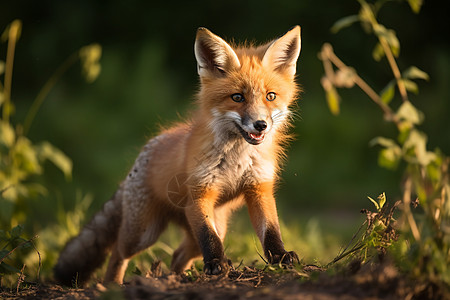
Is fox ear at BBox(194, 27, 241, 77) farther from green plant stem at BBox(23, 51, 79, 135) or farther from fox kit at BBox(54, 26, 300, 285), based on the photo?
green plant stem at BBox(23, 51, 79, 135)

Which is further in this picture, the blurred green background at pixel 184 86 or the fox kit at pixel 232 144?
the blurred green background at pixel 184 86

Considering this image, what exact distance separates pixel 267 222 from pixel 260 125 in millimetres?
601

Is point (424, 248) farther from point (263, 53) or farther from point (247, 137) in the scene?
point (263, 53)

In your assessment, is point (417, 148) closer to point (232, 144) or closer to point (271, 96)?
point (271, 96)

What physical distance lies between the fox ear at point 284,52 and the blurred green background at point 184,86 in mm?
3628

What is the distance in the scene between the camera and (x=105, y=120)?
8.27 m

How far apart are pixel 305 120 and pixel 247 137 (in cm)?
505

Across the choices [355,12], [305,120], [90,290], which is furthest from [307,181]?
[90,290]

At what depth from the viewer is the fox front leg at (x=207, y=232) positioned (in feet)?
9.56

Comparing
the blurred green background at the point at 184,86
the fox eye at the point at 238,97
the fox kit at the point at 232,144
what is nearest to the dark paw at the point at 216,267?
the fox kit at the point at 232,144

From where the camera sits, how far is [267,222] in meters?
3.22

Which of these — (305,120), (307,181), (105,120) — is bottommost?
(307,181)

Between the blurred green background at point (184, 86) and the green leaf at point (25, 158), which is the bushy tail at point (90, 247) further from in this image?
the blurred green background at point (184, 86)

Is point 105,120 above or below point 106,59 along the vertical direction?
below
